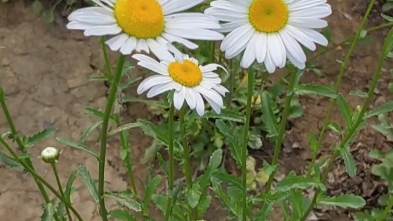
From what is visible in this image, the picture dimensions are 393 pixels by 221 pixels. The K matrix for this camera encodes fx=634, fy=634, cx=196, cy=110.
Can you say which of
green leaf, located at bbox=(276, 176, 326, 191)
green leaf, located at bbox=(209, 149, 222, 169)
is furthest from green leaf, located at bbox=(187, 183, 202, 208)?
green leaf, located at bbox=(276, 176, 326, 191)

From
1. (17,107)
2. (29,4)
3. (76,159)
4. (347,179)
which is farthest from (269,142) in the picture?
(29,4)

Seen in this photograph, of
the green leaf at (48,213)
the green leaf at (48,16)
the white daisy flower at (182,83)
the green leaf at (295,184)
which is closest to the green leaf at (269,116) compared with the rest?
the green leaf at (295,184)

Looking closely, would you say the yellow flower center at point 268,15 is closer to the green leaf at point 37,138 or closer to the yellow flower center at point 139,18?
the yellow flower center at point 139,18

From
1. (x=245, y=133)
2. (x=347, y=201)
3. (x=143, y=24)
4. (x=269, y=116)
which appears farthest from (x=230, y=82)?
(x=143, y=24)

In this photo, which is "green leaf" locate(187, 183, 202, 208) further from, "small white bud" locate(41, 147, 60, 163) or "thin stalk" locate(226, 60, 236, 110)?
"thin stalk" locate(226, 60, 236, 110)

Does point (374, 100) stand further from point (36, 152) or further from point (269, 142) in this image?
point (36, 152)

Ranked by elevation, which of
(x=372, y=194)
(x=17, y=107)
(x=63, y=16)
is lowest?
(x=372, y=194)

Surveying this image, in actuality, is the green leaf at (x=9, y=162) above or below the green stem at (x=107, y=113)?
below
